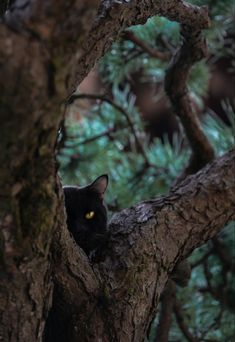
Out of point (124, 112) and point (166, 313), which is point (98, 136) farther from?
point (166, 313)

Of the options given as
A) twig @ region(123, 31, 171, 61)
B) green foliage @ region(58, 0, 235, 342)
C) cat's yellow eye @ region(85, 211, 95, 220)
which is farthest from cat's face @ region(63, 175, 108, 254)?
twig @ region(123, 31, 171, 61)

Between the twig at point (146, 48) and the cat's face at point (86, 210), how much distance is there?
0.74 ft

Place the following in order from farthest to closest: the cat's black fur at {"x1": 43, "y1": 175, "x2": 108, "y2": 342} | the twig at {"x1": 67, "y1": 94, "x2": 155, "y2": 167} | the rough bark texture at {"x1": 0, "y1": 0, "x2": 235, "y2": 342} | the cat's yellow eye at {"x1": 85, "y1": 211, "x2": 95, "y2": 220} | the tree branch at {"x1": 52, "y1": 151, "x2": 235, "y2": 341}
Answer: the twig at {"x1": 67, "y1": 94, "x2": 155, "y2": 167} < the cat's yellow eye at {"x1": 85, "y1": 211, "x2": 95, "y2": 220} < the cat's black fur at {"x1": 43, "y1": 175, "x2": 108, "y2": 342} < the tree branch at {"x1": 52, "y1": 151, "x2": 235, "y2": 341} < the rough bark texture at {"x1": 0, "y1": 0, "x2": 235, "y2": 342}

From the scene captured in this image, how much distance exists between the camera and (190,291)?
0.94m

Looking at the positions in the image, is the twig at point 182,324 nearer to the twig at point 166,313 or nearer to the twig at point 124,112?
the twig at point 166,313

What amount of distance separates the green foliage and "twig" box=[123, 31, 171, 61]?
0.01 meters

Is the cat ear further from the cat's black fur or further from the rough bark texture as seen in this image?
the rough bark texture

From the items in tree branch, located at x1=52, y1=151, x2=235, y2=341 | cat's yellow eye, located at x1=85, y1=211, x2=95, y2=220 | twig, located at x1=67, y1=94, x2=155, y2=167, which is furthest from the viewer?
twig, located at x1=67, y1=94, x2=155, y2=167

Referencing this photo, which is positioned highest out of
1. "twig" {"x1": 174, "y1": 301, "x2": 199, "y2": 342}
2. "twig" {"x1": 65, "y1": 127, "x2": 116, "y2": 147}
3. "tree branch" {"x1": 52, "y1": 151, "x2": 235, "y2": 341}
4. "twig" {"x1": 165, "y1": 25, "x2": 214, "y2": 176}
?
"twig" {"x1": 65, "y1": 127, "x2": 116, "y2": 147}

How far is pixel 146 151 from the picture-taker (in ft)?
3.43

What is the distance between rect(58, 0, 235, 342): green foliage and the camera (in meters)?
0.91

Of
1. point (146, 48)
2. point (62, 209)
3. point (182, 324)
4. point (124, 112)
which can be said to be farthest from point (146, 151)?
point (62, 209)

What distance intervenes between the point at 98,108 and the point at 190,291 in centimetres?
36

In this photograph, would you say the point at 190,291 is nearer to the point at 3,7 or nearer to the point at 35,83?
the point at 3,7
